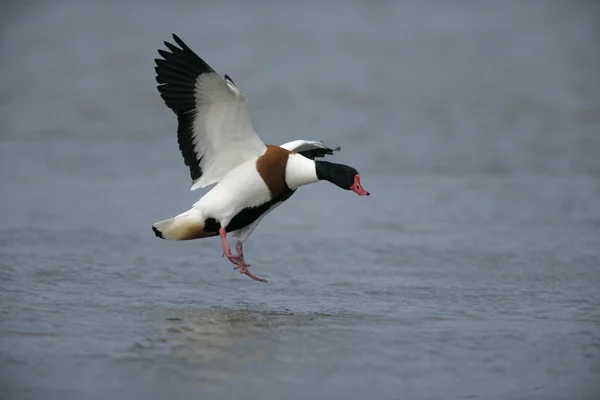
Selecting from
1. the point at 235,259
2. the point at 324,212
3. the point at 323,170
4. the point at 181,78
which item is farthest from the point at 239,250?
the point at 324,212

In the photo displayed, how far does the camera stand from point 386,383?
19.5 feet

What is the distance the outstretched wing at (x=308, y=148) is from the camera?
28.1 feet

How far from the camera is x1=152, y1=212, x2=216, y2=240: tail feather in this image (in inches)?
326

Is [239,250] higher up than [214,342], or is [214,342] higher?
[239,250]

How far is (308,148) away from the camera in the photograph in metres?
8.93

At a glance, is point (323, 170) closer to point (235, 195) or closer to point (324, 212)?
point (235, 195)

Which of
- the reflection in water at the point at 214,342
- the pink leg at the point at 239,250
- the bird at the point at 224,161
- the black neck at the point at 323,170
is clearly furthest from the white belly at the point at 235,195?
the reflection in water at the point at 214,342

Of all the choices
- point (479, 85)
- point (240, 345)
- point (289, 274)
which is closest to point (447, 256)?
point (289, 274)

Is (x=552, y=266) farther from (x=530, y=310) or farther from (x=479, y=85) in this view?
(x=479, y=85)

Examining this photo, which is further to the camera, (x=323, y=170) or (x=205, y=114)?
(x=205, y=114)

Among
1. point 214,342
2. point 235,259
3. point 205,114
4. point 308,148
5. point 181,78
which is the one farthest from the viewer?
point 308,148

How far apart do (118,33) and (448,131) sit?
744cm

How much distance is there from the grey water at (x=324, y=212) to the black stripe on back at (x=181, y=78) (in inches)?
52.6

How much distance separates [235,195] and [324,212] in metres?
3.46
